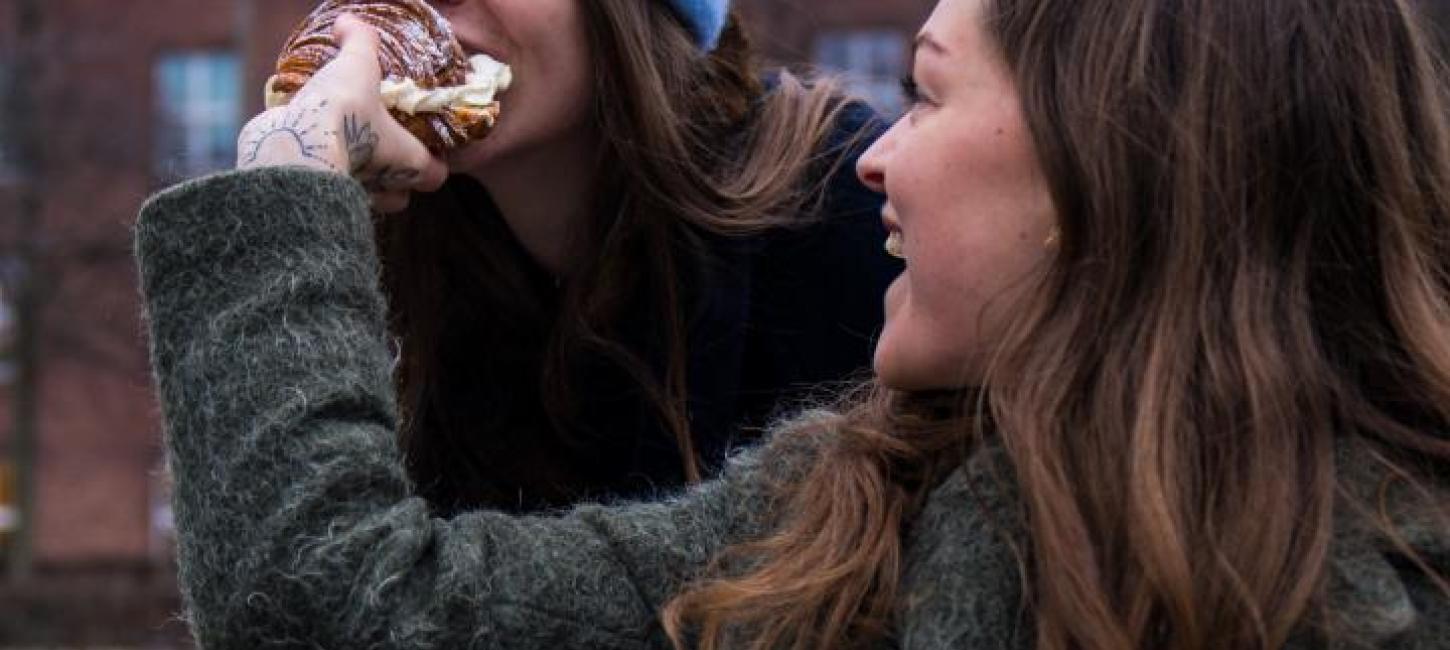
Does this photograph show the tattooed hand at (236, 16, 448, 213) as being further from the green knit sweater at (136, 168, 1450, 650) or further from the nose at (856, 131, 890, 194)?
the nose at (856, 131, 890, 194)

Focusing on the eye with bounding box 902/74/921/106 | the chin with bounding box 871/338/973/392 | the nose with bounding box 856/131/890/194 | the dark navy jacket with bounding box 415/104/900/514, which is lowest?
the dark navy jacket with bounding box 415/104/900/514

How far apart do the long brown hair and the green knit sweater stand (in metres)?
0.07

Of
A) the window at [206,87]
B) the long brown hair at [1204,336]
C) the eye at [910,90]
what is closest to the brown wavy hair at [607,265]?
the eye at [910,90]

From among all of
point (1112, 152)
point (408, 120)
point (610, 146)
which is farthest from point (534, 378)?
point (1112, 152)

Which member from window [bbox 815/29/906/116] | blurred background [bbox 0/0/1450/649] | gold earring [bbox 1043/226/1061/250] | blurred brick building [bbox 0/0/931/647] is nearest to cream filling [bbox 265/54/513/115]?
gold earring [bbox 1043/226/1061/250]

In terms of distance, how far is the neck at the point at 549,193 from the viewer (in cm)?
309

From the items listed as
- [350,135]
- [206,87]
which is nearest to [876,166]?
[350,135]

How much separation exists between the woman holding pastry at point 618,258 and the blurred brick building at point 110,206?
525 centimetres

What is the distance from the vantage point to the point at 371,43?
2.60 m

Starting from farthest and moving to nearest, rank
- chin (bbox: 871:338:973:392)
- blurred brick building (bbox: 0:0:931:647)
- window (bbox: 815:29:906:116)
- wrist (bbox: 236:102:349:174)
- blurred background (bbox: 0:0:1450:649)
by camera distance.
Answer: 1. window (bbox: 815:29:906:116)
2. blurred background (bbox: 0:0:1450:649)
3. blurred brick building (bbox: 0:0:931:647)
4. wrist (bbox: 236:102:349:174)
5. chin (bbox: 871:338:973:392)

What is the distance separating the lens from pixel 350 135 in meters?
2.41

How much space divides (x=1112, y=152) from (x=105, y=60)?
657 inches

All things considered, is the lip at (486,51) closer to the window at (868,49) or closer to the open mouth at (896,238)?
the open mouth at (896,238)

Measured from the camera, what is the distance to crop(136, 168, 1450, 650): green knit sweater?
79.1 inches
